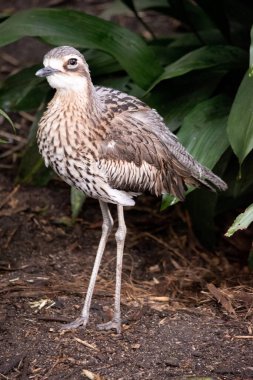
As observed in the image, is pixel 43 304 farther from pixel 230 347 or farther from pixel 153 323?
pixel 230 347

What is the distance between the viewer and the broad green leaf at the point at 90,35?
17.0 feet

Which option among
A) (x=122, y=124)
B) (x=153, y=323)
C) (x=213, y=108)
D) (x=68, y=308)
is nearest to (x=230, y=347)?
(x=153, y=323)

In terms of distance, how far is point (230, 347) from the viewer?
171 inches

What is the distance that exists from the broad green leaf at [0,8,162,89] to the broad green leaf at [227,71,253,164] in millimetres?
701

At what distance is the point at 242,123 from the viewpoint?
15.6 ft

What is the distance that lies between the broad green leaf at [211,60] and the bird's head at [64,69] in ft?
3.26

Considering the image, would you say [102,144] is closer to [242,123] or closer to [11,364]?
[242,123]

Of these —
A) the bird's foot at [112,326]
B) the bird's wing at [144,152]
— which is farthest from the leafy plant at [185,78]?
the bird's foot at [112,326]

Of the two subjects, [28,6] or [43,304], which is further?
[28,6]

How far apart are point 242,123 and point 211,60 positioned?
33.4 inches

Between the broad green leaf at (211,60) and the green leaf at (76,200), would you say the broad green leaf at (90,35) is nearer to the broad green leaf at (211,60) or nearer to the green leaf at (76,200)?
the broad green leaf at (211,60)

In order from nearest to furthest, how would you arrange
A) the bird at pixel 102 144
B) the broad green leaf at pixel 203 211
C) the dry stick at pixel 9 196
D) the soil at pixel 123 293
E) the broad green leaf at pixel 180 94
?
1. the soil at pixel 123 293
2. the bird at pixel 102 144
3. the broad green leaf at pixel 203 211
4. the broad green leaf at pixel 180 94
5. the dry stick at pixel 9 196

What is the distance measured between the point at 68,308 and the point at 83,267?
0.66 meters

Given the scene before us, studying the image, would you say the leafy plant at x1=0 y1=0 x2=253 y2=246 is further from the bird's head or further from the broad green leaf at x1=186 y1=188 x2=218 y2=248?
the bird's head
